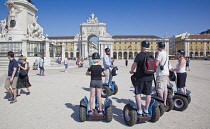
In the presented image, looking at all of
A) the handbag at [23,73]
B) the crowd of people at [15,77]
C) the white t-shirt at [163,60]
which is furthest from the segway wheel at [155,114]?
the handbag at [23,73]

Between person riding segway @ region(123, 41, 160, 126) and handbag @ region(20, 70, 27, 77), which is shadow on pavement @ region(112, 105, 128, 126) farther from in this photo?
handbag @ region(20, 70, 27, 77)

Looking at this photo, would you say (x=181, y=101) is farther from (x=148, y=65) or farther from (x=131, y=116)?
(x=148, y=65)

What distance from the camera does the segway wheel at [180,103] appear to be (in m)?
3.93

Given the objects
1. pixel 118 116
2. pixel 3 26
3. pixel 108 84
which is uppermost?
pixel 3 26

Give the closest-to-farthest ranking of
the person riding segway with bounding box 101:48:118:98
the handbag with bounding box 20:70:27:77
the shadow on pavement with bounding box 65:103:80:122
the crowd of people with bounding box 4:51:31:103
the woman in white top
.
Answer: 1. the shadow on pavement with bounding box 65:103:80:122
2. the woman in white top
3. the crowd of people with bounding box 4:51:31:103
4. the handbag with bounding box 20:70:27:77
5. the person riding segway with bounding box 101:48:118:98

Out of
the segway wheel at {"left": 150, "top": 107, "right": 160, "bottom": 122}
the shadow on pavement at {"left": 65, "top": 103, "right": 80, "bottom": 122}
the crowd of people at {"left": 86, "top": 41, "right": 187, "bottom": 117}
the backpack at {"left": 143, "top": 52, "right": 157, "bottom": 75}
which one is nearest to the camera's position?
the backpack at {"left": 143, "top": 52, "right": 157, "bottom": 75}

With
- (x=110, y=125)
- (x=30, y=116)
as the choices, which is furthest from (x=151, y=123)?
(x=30, y=116)

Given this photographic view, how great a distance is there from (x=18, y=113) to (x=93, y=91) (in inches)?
79.8

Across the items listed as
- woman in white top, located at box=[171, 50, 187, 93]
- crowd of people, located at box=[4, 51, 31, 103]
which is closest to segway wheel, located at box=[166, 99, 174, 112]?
woman in white top, located at box=[171, 50, 187, 93]

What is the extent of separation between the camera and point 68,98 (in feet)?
16.6

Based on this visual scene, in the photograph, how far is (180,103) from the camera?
4.02 m

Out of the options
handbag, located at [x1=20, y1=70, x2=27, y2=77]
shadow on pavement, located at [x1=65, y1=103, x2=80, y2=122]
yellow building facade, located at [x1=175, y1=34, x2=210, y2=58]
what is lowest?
shadow on pavement, located at [x1=65, y1=103, x2=80, y2=122]

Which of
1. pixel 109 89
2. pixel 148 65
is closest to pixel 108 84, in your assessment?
pixel 109 89

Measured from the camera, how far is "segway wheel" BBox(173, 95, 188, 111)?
3.93 meters
